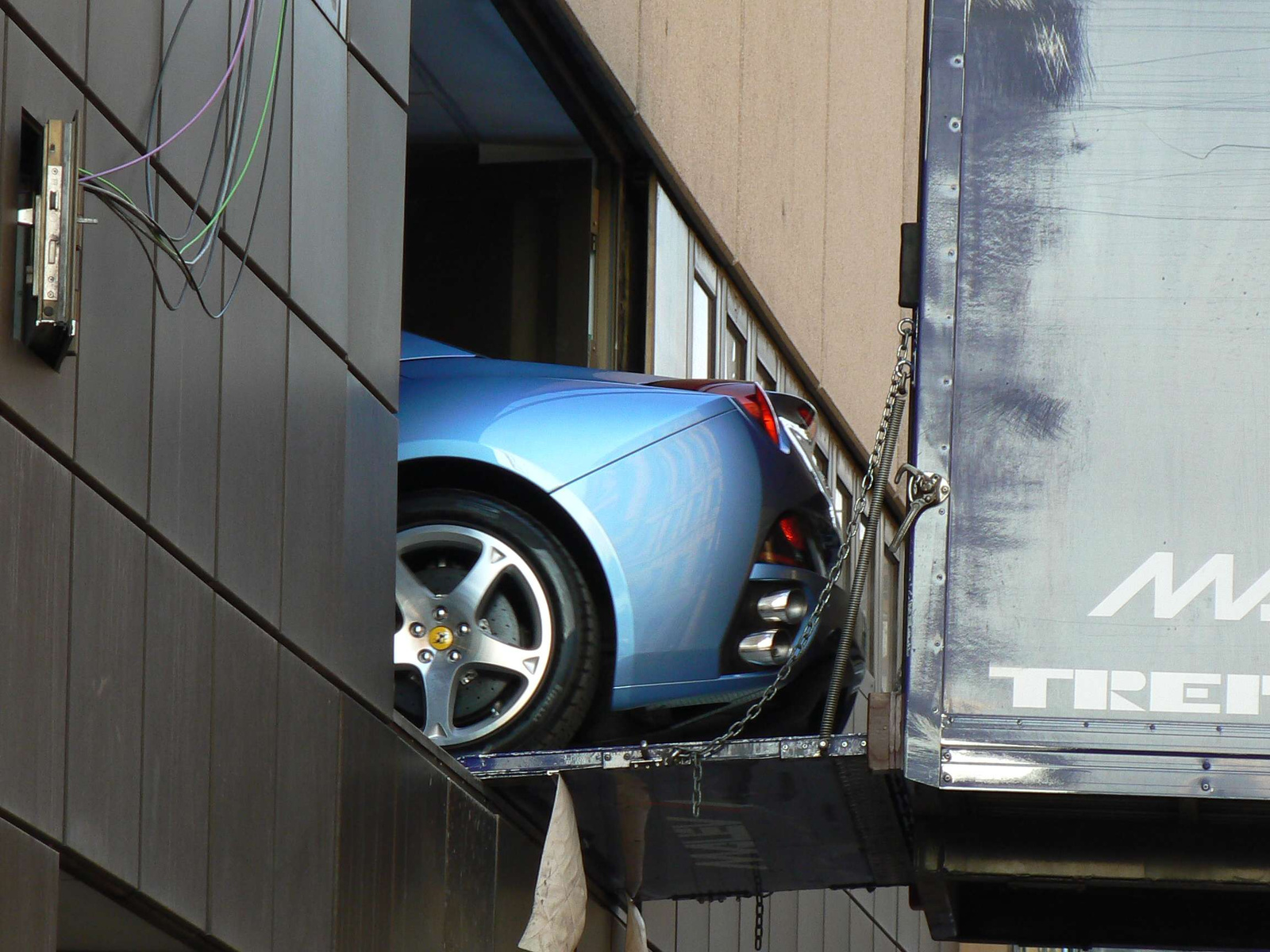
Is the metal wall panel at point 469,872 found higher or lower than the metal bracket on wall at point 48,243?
lower

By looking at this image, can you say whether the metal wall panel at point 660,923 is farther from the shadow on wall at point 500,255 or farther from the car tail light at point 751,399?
the car tail light at point 751,399

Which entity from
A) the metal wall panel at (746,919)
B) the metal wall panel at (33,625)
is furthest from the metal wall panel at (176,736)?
the metal wall panel at (746,919)

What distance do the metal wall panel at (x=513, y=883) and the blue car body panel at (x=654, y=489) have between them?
1.09 m

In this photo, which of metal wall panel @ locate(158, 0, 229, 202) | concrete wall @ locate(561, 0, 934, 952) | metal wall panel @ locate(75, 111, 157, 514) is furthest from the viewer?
concrete wall @ locate(561, 0, 934, 952)

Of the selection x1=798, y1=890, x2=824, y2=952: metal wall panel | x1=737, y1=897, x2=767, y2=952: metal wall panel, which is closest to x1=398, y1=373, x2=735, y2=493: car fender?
x1=737, y1=897, x2=767, y2=952: metal wall panel

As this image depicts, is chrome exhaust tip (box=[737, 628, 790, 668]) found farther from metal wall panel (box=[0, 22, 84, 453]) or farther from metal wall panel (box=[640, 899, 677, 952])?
metal wall panel (box=[640, 899, 677, 952])

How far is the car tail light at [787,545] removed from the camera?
7.77 metres

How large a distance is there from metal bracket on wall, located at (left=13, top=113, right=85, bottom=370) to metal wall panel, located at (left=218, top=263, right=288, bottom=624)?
101cm

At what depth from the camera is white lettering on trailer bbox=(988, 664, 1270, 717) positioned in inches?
239

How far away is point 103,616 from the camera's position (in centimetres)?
498

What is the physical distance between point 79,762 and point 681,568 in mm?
3215

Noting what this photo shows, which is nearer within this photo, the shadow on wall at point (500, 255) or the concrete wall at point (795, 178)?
the shadow on wall at point (500, 255)

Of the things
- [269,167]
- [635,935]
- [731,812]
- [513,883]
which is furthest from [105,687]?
[635,935]

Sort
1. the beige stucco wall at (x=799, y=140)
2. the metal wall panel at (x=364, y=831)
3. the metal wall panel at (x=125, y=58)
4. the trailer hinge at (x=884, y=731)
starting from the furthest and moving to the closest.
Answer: the beige stucco wall at (x=799, y=140) < the metal wall panel at (x=364, y=831) < the trailer hinge at (x=884, y=731) < the metal wall panel at (x=125, y=58)
